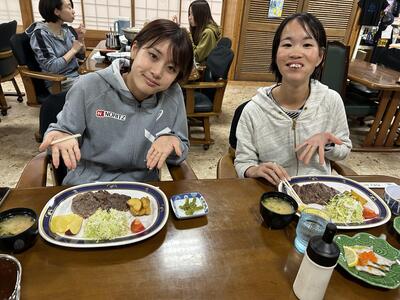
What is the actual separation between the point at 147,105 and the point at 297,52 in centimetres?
68

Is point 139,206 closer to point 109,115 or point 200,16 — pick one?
point 109,115

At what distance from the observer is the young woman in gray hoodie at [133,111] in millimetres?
1210

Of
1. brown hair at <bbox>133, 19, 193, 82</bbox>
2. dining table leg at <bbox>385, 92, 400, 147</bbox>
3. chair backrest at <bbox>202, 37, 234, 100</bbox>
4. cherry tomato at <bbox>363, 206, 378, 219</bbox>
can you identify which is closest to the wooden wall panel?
dining table leg at <bbox>385, 92, 400, 147</bbox>

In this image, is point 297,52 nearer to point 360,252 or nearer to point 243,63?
point 360,252

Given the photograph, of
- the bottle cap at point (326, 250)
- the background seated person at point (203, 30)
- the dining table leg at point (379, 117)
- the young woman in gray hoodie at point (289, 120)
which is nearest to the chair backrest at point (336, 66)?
the dining table leg at point (379, 117)

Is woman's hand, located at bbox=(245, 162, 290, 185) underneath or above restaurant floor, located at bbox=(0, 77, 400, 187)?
above

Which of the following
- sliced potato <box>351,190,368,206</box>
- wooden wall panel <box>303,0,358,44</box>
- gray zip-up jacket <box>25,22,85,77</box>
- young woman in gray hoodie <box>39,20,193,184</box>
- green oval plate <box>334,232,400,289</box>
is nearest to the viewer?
green oval plate <box>334,232,400,289</box>

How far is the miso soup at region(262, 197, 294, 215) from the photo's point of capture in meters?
0.96

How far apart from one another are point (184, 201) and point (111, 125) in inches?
20.4

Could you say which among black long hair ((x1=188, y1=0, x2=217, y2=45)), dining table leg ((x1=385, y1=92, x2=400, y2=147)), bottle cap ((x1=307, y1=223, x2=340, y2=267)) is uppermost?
black long hair ((x1=188, y1=0, x2=217, y2=45))

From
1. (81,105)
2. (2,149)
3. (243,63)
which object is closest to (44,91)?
(2,149)

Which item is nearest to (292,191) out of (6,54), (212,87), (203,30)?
(212,87)

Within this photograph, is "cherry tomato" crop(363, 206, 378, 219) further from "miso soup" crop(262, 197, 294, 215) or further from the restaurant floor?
the restaurant floor

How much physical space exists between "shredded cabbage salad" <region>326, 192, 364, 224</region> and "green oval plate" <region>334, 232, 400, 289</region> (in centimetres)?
8
